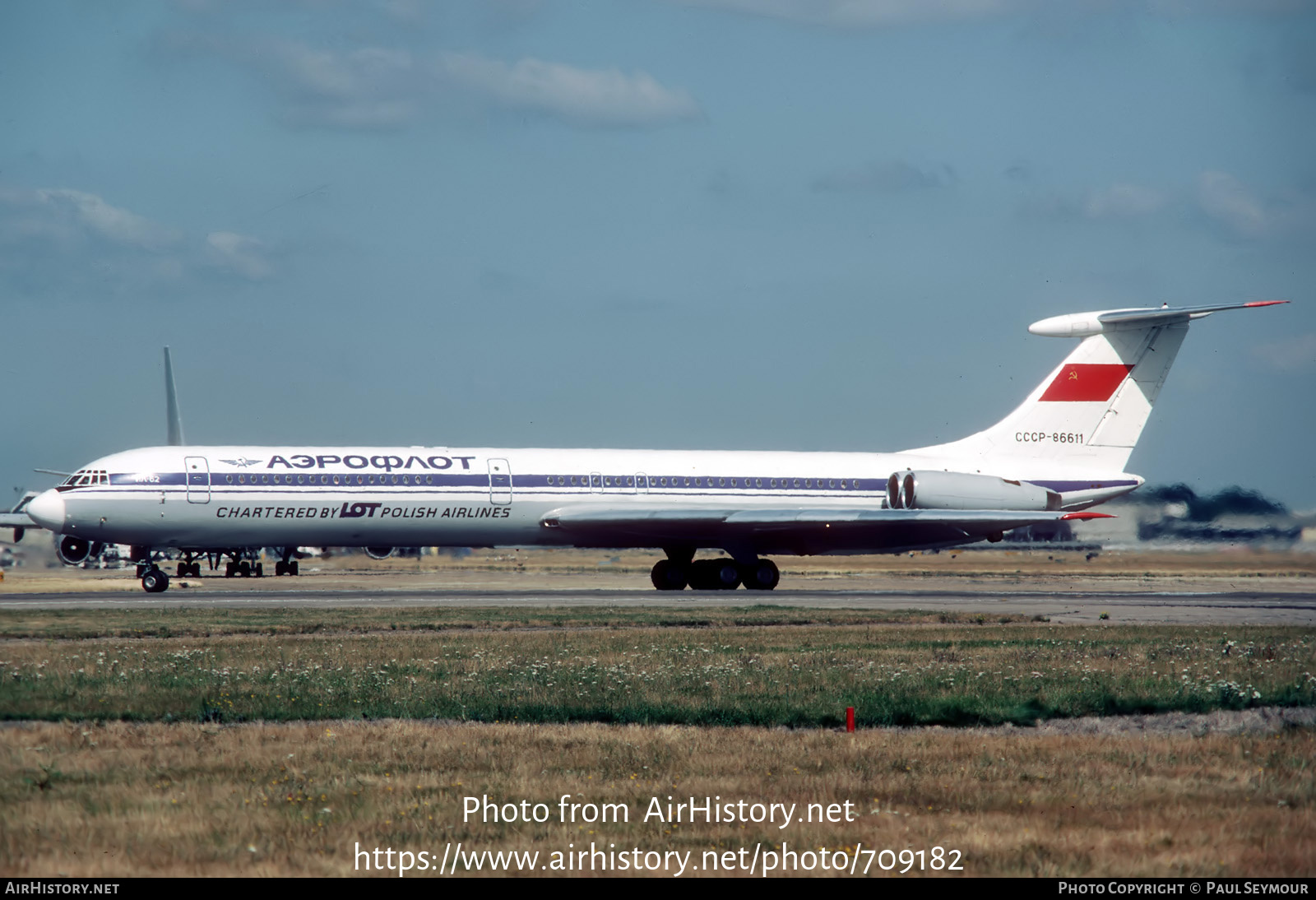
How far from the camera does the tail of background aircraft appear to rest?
155 feet

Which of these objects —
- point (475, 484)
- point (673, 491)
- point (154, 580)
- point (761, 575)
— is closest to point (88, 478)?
point (154, 580)

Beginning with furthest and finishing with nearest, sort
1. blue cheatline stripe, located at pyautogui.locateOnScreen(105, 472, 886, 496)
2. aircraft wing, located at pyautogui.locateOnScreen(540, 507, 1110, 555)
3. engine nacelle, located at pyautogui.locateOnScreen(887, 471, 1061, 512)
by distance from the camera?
engine nacelle, located at pyautogui.locateOnScreen(887, 471, 1061, 512), aircraft wing, located at pyautogui.locateOnScreen(540, 507, 1110, 555), blue cheatline stripe, located at pyautogui.locateOnScreen(105, 472, 886, 496)

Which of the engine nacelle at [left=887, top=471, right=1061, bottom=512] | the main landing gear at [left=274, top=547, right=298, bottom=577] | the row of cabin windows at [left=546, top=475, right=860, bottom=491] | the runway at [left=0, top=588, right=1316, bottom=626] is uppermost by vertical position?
the row of cabin windows at [left=546, top=475, right=860, bottom=491]

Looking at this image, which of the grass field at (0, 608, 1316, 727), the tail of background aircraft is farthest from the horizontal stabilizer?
the grass field at (0, 608, 1316, 727)

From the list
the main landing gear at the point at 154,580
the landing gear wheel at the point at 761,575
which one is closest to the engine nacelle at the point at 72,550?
the main landing gear at the point at 154,580

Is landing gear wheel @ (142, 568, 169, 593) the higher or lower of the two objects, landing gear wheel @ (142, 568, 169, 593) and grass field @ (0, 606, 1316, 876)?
the higher

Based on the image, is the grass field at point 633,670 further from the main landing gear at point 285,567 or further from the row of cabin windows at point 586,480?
the main landing gear at point 285,567

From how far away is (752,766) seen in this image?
11953mm

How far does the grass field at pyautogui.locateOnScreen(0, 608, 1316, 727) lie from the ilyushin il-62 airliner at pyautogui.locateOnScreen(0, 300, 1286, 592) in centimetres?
1106

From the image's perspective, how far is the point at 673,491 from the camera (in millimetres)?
44312

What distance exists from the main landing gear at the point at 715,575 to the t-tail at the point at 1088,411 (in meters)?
7.92

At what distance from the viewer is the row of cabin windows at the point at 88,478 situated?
38938 mm

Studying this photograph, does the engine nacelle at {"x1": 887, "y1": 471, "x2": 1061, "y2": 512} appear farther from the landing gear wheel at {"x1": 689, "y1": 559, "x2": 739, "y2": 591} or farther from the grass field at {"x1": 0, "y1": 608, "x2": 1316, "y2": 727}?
the grass field at {"x1": 0, "y1": 608, "x2": 1316, "y2": 727}

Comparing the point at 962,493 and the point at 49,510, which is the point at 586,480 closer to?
the point at 962,493
